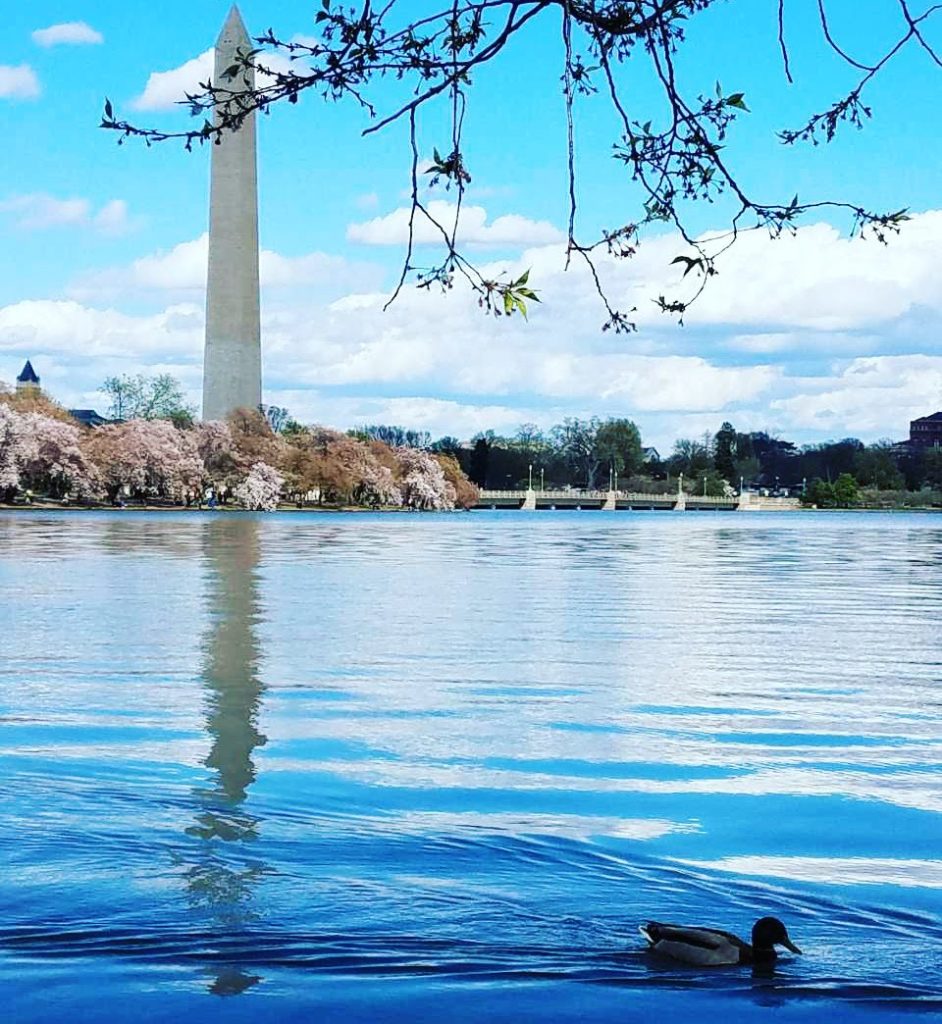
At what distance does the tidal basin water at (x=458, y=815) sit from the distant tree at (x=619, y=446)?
544ft

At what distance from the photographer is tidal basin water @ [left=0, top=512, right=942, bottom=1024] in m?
7.00

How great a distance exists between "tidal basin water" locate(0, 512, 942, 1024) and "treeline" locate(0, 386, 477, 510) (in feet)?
223

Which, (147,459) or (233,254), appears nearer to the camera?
(233,254)

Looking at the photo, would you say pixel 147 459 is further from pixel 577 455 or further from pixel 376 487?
pixel 577 455

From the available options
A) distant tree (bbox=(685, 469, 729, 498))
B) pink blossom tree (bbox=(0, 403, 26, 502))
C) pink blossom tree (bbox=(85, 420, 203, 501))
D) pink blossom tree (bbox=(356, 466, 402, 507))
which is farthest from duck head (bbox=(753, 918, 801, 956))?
distant tree (bbox=(685, 469, 729, 498))

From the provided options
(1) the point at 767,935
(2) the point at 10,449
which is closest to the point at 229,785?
(1) the point at 767,935

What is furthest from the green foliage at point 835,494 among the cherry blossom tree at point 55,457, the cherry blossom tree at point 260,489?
the cherry blossom tree at point 55,457

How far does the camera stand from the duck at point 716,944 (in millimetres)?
7121

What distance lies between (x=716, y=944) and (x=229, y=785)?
460cm

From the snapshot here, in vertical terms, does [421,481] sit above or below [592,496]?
above

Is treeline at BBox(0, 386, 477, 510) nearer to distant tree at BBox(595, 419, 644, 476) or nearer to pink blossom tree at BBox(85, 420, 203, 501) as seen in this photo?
pink blossom tree at BBox(85, 420, 203, 501)

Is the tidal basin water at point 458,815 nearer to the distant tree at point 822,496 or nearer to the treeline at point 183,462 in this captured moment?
the treeline at point 183,462

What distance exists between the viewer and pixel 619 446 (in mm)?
188750

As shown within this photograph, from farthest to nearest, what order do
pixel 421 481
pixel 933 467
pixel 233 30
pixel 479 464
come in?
1. pixel 933 467
2. pixel 479 464
3. pixel 421 481
4. pixel 233 30
